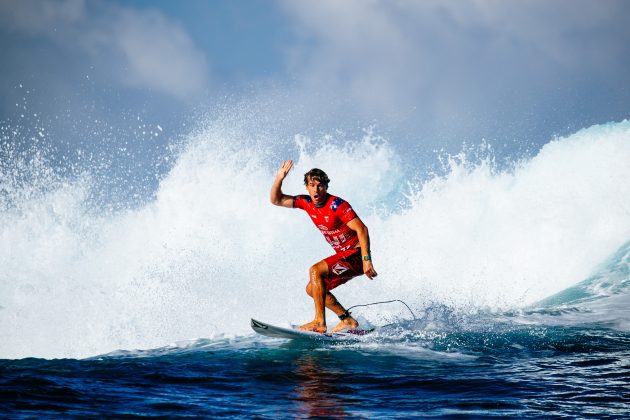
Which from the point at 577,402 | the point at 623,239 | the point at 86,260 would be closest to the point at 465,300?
the point at 623,239

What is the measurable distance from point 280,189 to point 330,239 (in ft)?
3.00

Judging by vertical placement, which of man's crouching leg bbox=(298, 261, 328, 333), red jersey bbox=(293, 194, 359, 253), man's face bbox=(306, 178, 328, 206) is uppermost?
man's face bbox=(306, 178, 328, 206)

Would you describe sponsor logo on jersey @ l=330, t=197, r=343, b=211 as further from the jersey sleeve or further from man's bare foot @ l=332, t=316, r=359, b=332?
man's bare foot @ l=332, t=316, r=359, b=332

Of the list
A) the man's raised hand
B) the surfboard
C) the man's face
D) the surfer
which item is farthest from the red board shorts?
the man's raised hand

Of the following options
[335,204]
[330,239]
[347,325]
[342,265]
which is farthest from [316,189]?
[347,325]

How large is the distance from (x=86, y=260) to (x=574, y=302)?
10.1 meters

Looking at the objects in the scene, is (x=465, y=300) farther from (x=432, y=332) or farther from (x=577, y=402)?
(x=577, y=402)

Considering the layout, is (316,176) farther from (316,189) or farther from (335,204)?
(335,204)

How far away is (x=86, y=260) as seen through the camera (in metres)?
13.9

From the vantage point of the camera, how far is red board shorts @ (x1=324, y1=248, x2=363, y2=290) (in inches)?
306

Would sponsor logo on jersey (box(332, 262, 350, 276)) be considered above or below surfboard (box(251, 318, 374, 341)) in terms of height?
above

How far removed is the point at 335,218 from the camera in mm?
7633

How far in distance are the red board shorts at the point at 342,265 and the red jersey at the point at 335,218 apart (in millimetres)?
93

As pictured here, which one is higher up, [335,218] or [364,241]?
[335,218]
